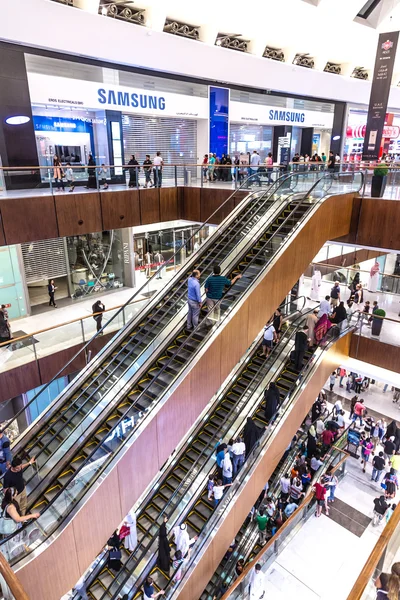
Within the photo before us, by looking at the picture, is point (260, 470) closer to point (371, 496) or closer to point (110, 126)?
point (371, 496)

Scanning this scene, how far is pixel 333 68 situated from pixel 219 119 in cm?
1146

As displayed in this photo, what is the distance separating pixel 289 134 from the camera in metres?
26.1

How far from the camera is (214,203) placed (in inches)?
552

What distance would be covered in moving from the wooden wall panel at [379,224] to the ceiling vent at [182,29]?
525 inches

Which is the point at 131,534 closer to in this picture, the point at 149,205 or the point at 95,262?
the point at 149,205

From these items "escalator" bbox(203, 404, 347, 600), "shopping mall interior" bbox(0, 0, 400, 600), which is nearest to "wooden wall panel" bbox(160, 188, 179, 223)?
"shopping mall interior" bbox(0, 0, 400, 600)

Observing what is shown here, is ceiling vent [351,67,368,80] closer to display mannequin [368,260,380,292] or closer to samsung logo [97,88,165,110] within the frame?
samsung logo [97,88,165,110]

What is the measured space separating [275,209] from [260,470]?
675 cm

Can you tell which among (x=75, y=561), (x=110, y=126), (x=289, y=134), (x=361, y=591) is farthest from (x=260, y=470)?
(x=289, y=134)

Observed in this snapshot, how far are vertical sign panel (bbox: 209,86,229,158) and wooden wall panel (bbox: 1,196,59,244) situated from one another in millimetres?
12682

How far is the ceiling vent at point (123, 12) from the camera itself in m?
16.0

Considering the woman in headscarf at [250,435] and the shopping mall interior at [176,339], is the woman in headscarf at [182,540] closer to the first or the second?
the shopping mall interior at [176,339]

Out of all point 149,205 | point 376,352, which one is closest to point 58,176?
point 149,205

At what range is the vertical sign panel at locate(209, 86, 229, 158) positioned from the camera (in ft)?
67.4
